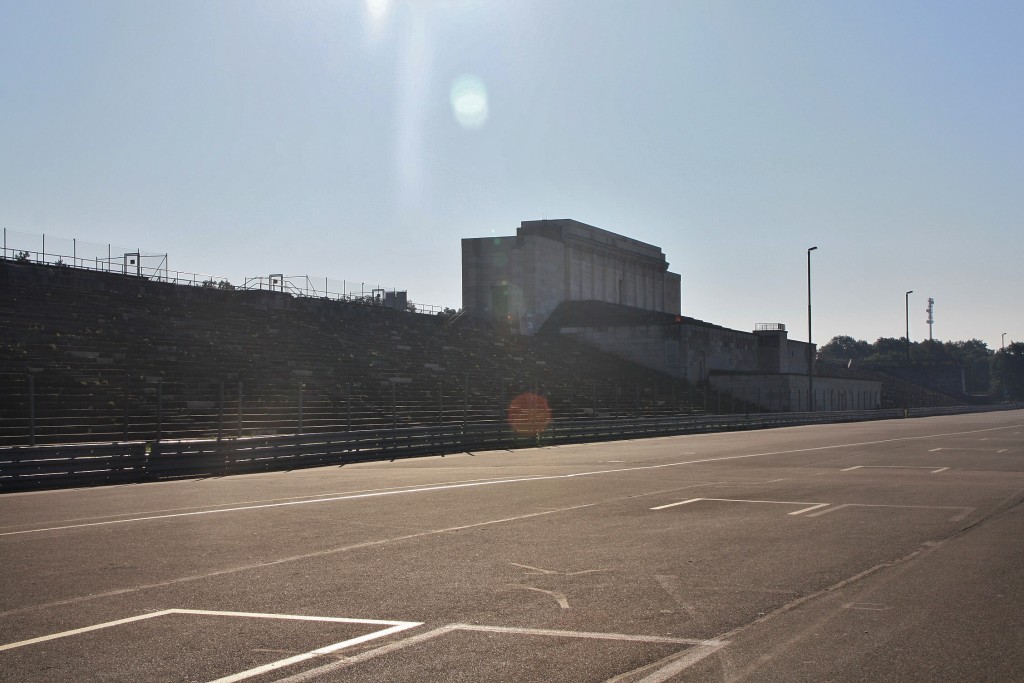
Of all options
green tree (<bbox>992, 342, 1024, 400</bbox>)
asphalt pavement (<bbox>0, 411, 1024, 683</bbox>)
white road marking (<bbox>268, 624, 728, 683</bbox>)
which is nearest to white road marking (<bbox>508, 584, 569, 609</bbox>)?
asphalt pavement (<bbox>0, 411, 1024, 683</bbox>)

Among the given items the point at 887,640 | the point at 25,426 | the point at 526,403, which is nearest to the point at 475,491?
the point at 887,640

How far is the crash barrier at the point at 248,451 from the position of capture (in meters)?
21.1

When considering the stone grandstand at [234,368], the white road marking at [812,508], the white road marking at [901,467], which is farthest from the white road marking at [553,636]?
the white road marking at [901,467]

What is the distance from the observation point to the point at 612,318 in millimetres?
81500

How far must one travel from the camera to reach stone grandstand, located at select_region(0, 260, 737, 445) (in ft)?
102

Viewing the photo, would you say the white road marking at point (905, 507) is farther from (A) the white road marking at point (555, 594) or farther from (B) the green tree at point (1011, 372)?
(B) the green tree at point (1011, 372)

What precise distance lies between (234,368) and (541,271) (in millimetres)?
47540

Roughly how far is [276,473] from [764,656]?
20162mm

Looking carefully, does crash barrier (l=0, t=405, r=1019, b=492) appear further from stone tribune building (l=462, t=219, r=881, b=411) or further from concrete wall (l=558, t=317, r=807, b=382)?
stone tribune building (l=462, t=219, r=881, b=411)

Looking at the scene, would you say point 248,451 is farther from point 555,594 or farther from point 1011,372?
point 1011,372

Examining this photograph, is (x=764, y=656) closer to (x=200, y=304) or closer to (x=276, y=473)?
(x=276, y=473)

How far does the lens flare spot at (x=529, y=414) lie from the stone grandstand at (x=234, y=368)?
3.03 feet

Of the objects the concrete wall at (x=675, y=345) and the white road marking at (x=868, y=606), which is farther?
the concrete wall at (x=675, y=345)

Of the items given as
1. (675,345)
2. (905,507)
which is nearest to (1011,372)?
(675,345)
